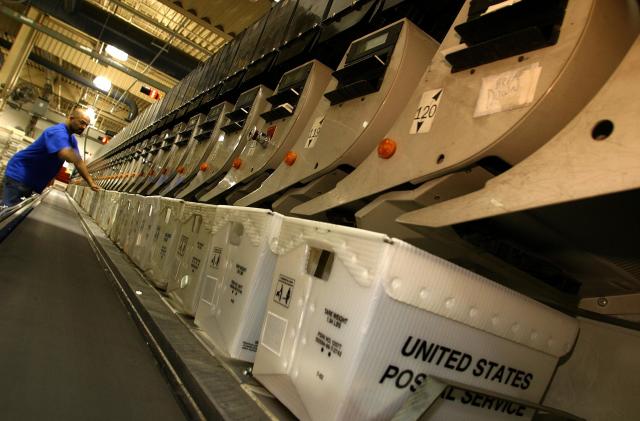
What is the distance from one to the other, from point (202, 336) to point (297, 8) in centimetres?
178

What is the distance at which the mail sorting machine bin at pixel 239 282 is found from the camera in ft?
3.69

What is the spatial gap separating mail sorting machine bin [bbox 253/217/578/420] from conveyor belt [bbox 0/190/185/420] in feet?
0.91

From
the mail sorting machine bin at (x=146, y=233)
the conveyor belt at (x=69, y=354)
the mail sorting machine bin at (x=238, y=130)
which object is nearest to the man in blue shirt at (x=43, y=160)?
the mail sorting machine bin at (x=146, y=233)

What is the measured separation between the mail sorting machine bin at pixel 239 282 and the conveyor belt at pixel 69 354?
201 mm

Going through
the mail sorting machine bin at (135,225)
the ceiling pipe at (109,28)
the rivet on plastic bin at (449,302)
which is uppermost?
the ceiling pipe at (109,28)

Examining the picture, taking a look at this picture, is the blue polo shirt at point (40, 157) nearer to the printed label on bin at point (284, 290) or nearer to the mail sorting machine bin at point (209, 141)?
the mail sorting machine bin at point (209, 141)

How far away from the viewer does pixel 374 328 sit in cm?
70

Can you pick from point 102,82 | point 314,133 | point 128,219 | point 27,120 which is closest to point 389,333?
point 314,133

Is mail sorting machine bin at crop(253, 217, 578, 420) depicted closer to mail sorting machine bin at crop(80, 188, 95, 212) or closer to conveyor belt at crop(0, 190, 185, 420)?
conveyor belt at crop(0, 190, 185, 420)

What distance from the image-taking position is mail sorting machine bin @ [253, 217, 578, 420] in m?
0.71

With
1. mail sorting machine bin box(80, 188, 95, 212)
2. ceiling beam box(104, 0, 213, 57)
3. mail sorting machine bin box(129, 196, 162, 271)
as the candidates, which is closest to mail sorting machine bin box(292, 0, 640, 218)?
mail sorting machine bin box(129, 196, 162, 271)

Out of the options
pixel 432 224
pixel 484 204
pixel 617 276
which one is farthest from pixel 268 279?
pixel 617 276

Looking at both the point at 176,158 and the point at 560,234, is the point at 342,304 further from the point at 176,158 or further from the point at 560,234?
the point at 176,158

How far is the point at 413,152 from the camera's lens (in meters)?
1.06
